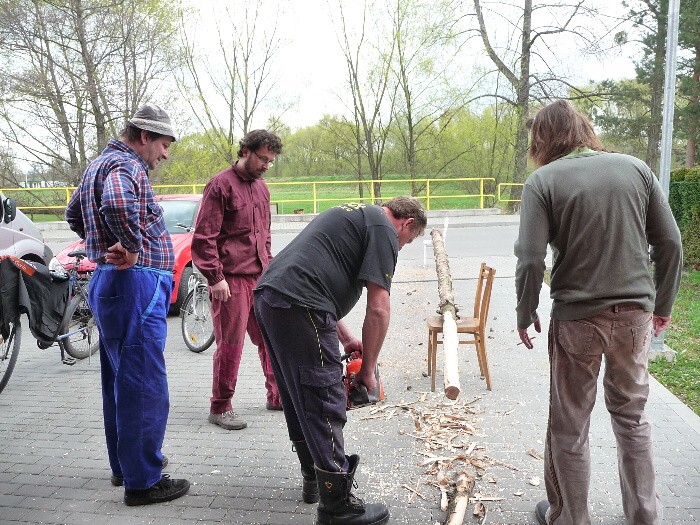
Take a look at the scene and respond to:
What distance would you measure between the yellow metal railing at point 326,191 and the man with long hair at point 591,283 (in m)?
21.6

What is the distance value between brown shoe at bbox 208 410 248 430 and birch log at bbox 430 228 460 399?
62.4 inches

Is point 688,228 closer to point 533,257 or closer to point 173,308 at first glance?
point 173,308

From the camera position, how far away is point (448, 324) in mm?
5227

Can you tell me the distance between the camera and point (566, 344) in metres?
2.97

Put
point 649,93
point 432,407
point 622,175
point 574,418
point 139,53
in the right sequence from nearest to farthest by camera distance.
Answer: point 622,175
point 574,418
point 432,407
point 139,53
point 649,93

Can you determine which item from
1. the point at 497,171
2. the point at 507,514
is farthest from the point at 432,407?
the point at 497,171

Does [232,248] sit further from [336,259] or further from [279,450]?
[336,259]

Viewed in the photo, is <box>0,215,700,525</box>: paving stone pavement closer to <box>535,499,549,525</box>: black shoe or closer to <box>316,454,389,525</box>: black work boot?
<box>535,499,549,525</box>: black shoe

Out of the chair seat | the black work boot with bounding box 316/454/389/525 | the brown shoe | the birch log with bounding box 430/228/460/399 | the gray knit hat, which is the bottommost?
the brown shoe

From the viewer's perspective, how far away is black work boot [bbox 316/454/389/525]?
3.18 meters

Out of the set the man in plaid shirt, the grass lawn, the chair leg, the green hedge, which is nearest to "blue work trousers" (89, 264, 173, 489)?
the man in plaid shirt

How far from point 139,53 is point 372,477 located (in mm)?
22164

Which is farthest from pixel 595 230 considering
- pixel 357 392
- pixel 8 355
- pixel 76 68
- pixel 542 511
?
pixel 76 68

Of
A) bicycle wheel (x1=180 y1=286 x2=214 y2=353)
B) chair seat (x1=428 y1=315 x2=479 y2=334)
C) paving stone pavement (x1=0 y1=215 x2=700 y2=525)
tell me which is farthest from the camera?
bicycle wheel (x1=180 y1=286 x2=214 y2=353)
